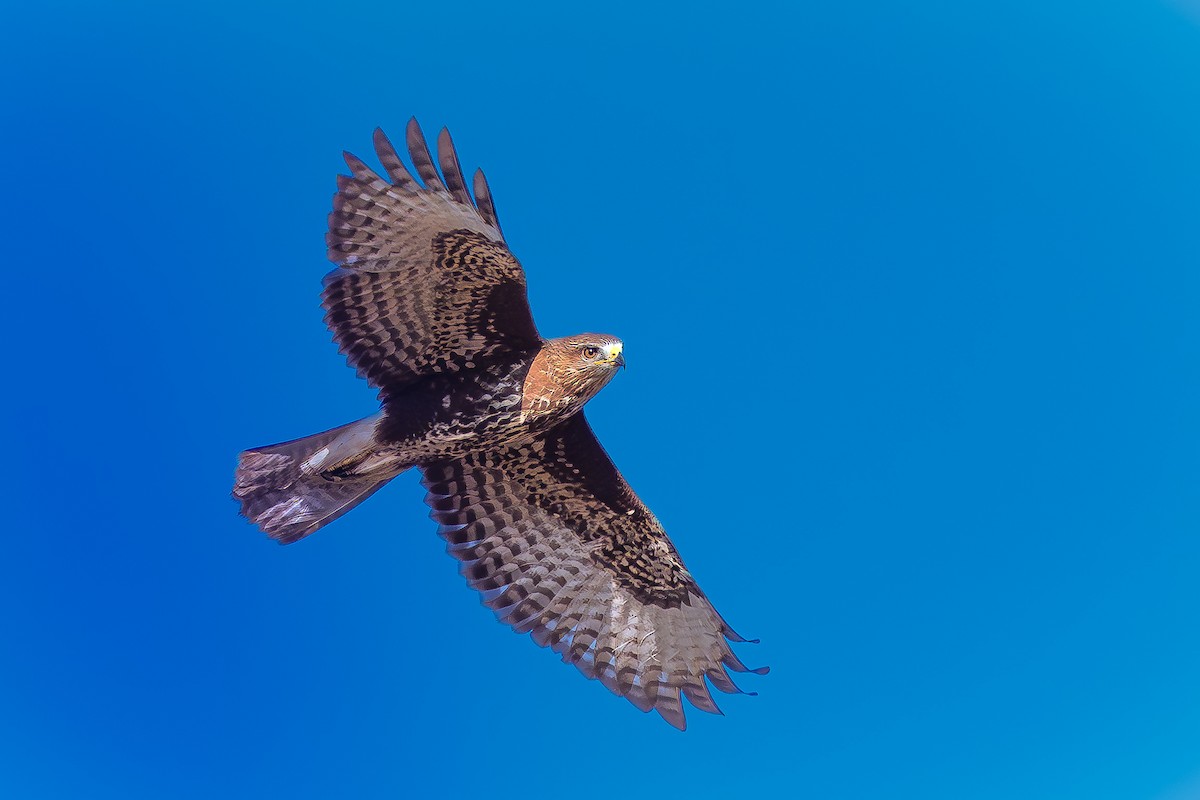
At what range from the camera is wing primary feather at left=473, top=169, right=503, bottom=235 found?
5902 millimetres

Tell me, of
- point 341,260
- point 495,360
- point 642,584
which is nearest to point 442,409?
point 495,360

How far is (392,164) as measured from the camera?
Answer: 19.5ft

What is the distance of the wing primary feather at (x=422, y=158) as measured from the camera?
591 centimetres

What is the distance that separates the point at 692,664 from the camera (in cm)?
703

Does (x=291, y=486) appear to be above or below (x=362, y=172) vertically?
below

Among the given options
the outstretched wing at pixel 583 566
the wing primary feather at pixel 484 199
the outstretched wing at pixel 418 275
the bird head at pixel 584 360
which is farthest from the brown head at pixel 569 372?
the wing primary feather at pixel 484 199

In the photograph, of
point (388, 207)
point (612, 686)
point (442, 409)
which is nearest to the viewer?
point (388, 207)

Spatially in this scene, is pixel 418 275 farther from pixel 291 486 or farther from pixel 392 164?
pixel 291 486

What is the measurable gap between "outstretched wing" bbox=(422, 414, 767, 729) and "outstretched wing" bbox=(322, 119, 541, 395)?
79 centimetres

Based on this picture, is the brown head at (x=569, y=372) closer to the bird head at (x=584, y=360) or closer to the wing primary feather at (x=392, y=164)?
the bird head at (x=584, y=360)

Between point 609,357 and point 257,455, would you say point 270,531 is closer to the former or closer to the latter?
point 257,455

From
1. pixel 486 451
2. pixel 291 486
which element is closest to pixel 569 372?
pixel 486 451

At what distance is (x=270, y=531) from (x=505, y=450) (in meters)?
1.44

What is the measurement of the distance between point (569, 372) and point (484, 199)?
1044 millimetres
